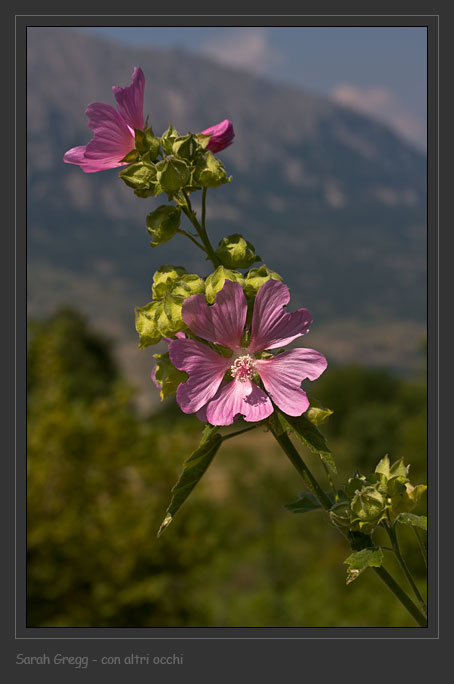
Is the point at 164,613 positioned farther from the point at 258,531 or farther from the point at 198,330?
the point at 258,531

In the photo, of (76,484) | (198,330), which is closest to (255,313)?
(198,330)

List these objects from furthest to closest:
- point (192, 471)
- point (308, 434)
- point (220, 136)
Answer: point (220, 136) → point (192, 471) → point (308, 434)

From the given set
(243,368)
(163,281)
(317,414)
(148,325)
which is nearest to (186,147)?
(163,281)

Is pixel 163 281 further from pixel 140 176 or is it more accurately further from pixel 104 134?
pixel 104 134

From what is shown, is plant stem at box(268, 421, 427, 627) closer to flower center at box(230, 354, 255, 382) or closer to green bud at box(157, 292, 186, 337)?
flower center at box(230, 354, 255, 382)

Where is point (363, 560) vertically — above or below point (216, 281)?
below

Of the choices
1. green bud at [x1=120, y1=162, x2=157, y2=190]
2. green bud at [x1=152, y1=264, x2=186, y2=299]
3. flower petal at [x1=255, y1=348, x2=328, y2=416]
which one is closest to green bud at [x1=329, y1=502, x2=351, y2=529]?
flower petal at [x1=255, y1=348, x2=328, y2=416]
